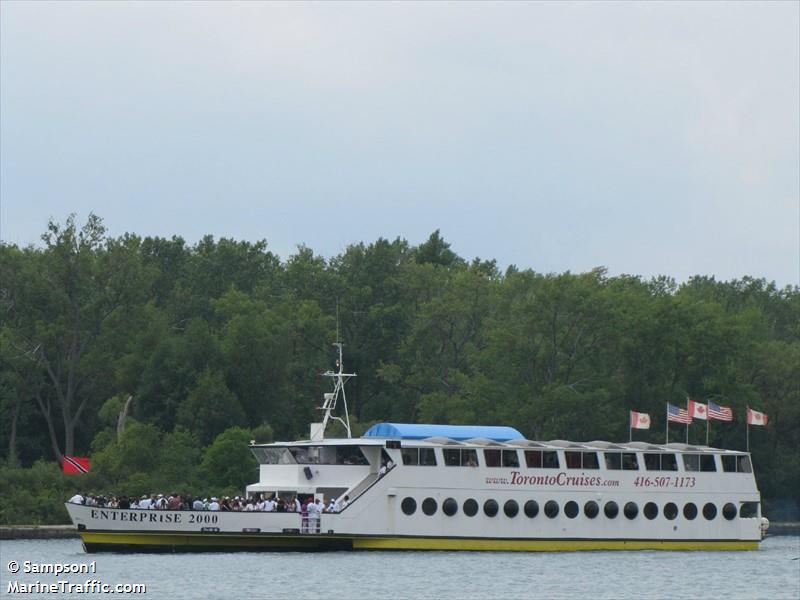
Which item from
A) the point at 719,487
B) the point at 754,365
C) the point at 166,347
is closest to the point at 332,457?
the point at 719,487

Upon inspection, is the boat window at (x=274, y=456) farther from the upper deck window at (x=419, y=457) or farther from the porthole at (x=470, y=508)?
the porthole at (x=470, y=508)

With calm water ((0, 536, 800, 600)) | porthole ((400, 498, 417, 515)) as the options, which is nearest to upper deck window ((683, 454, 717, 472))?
calm water ((0, 536, 800, 600))

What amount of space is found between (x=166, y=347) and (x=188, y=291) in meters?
20.5

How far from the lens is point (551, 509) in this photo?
64.9m

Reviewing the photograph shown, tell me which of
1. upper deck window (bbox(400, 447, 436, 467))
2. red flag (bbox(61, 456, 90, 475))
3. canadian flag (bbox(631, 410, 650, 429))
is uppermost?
canadian flag (bbox(631, 410, 650, 429))

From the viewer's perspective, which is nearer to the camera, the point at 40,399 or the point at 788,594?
the point at 788,594

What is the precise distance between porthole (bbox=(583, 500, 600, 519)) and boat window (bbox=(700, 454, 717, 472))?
5.08 m

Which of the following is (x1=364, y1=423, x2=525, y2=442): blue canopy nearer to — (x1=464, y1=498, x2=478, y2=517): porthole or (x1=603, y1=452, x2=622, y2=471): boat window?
(x1=464, y1=498, x2=478, y2=517): porthole

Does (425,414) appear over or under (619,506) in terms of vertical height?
over

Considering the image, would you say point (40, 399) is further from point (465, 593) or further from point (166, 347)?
point (465, 593)

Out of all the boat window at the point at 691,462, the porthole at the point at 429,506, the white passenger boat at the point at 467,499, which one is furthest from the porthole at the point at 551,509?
the boat window at the point at 691,462

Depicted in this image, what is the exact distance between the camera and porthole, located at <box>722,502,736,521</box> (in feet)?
224

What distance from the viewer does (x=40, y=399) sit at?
328 ft

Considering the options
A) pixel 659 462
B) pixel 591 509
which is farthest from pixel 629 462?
pixel 591 509
